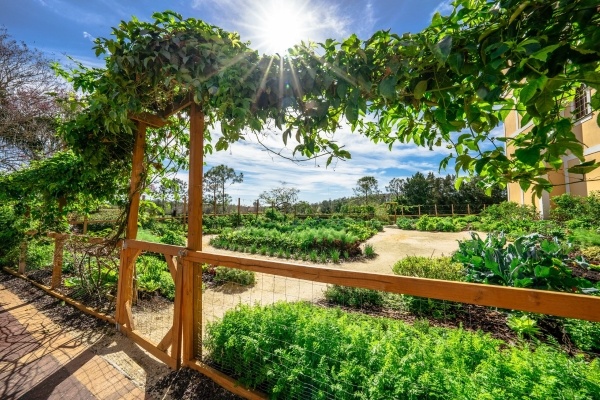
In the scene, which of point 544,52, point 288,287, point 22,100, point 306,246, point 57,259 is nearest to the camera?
point 544,52

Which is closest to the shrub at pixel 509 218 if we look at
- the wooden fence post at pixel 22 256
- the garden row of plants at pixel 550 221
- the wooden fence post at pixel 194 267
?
the garden row of plants at pixel 550 221

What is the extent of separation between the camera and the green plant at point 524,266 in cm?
286

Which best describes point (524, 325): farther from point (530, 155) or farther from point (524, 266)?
point (530, 155)

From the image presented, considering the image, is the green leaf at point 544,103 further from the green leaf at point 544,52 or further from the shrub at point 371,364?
the shrub at point 371,364

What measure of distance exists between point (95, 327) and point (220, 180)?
24.9 meters

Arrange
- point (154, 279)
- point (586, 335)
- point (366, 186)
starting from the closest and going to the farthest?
point (586, 335)
point (154, 279)
point (366, 186)

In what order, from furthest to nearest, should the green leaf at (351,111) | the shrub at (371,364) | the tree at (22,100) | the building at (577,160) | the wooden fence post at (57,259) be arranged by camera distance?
the building at (577,160), the tree at (22,100), the wooden fence post at (57,259), the shrub at (371,364), the green leaf at (351,111)

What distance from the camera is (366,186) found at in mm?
31844

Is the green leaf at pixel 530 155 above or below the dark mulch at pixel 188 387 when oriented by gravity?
above

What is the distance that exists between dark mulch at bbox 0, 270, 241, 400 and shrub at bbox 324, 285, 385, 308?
2.40 meters

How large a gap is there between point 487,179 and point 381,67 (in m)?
0.85

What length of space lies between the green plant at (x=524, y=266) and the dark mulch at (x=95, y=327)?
3164mm

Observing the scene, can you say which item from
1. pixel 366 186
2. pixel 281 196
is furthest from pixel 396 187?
pixel 281 196

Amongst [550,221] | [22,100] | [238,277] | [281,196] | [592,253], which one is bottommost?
[238,277]
